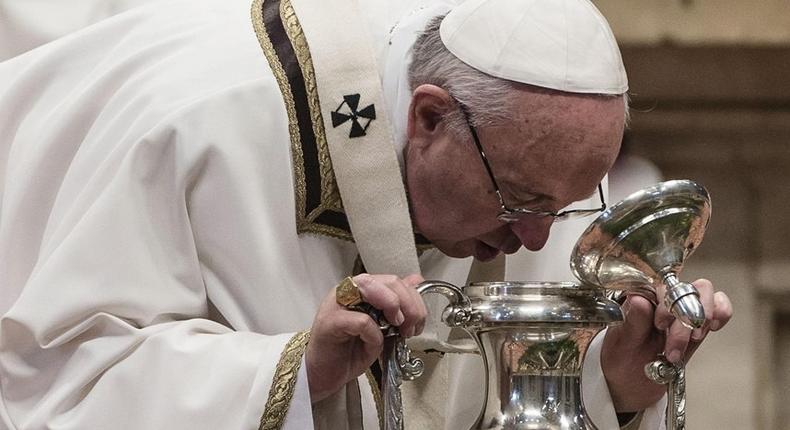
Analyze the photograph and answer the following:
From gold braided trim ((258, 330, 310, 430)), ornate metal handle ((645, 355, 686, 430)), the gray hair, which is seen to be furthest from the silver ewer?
the gray hair

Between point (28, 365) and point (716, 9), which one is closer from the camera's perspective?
point (28, 365)

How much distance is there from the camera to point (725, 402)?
19.4ft

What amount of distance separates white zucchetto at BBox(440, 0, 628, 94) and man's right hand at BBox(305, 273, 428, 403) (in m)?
0.45

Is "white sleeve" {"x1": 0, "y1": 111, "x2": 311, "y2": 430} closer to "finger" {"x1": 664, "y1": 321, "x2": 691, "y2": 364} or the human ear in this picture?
the human ear

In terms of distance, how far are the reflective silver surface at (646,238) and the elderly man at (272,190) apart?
0.19 meters

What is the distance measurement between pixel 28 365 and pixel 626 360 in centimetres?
103

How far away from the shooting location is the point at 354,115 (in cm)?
307

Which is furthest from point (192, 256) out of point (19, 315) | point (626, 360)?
point (626, 360)

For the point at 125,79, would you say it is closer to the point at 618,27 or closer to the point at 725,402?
the point at 618,27

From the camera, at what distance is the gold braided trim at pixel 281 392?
272 centimetres

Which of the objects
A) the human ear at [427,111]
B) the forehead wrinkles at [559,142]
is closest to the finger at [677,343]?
the forehead wrinkles at [559,142]

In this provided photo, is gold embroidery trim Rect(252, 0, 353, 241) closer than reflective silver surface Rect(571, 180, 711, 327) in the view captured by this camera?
No

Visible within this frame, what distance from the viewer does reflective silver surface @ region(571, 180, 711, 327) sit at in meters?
2.62

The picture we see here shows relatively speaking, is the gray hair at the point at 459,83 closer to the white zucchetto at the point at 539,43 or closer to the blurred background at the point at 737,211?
the white zucchetto at the point at 539,43
